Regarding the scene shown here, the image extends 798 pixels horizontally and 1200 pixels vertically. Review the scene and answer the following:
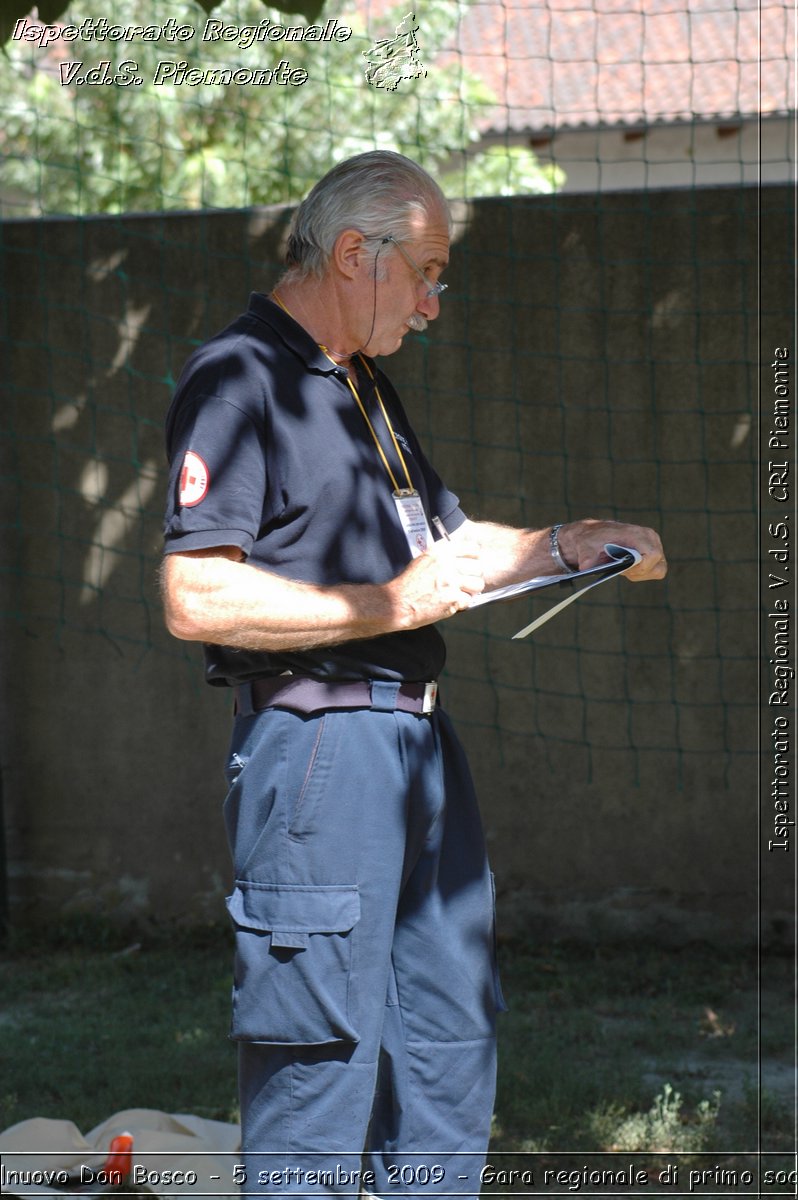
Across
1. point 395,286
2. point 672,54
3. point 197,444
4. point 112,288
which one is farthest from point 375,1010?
point 672,54

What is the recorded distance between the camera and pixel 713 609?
15.8 ft

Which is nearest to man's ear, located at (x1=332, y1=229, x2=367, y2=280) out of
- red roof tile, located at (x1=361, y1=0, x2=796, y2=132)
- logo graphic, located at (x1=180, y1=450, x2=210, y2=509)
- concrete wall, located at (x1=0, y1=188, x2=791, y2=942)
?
logo graphic, located at (x1=180, y1=450, x2=210, y2=509)

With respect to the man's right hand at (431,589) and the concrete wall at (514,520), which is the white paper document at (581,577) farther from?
the concrete wall at (514,520)

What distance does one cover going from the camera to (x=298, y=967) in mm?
2189

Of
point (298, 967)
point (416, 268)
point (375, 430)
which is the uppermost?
point (416, 268)

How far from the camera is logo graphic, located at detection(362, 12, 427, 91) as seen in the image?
4113 mm

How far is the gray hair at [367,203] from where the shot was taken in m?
2.35

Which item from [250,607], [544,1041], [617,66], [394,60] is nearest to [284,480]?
[250,607]

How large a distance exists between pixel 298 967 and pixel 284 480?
2.65ft

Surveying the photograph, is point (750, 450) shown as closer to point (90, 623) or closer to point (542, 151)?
point (90, 623)

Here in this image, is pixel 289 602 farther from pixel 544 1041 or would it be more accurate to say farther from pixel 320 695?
pixel 544 1041

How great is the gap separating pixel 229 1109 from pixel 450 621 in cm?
196

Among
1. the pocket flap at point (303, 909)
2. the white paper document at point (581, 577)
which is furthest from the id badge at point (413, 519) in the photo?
the pocket flap at point (303, 909)

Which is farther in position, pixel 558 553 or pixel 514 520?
pixel 514 520
